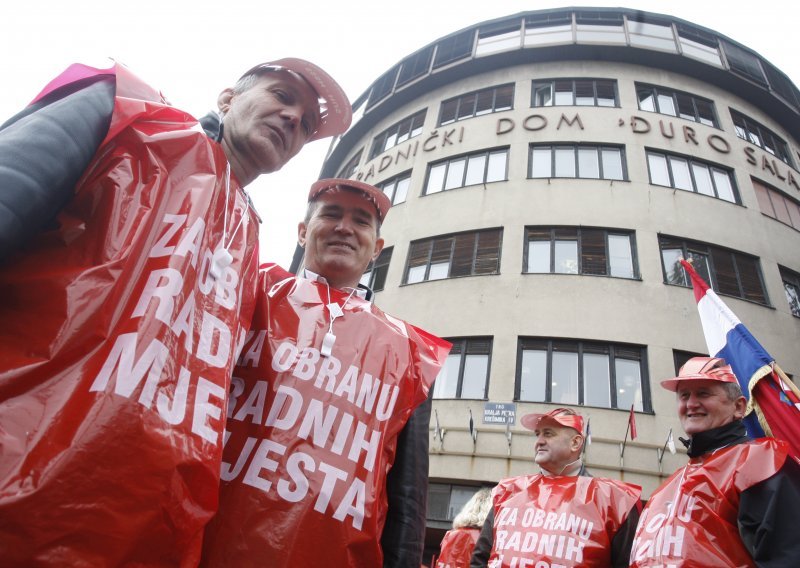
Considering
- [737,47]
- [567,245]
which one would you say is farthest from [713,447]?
[737,47]

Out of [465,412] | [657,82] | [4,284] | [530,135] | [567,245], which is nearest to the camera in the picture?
[4,284]

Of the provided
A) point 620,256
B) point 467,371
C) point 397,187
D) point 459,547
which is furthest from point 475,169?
point 459,547

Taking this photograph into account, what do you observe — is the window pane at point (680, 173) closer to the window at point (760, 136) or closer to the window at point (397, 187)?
the window at point (760, 136)

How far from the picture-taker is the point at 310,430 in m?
1.64

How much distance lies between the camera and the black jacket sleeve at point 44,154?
0.95m

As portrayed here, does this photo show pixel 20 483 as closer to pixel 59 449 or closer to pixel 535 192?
pixel 59 449

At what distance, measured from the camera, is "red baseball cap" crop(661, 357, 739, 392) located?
3836 mm

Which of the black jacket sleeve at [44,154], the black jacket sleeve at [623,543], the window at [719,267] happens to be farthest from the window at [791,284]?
the black jacket sleeve at [44,154]

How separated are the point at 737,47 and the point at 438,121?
1320 centimetres

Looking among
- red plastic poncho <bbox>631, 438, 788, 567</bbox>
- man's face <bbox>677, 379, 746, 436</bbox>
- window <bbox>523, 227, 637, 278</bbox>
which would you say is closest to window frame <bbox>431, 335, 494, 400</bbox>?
window <bbox>523, 227, 637, 278</bbox>

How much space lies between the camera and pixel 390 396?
188 centimetres

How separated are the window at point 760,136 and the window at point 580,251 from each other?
840 centimetres

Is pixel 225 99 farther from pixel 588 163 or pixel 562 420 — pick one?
pixel 588 163

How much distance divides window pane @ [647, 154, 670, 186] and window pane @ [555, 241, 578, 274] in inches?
146
